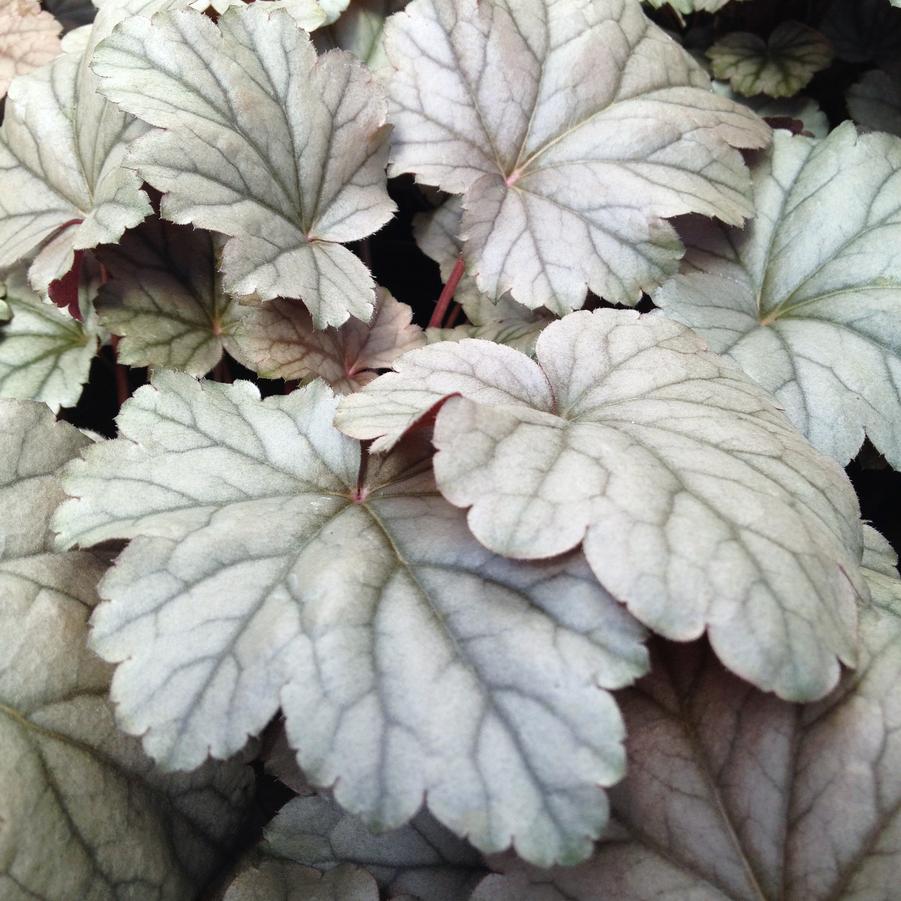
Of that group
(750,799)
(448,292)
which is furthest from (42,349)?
(750,799)

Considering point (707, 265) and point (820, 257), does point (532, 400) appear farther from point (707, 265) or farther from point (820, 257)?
point (820, 257)

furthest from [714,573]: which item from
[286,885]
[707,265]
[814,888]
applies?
[707,265]

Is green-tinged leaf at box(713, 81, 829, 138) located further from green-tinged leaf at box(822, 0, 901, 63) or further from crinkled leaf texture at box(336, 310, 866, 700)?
crinkled leaf texture at box(336, 310, 866, 700)

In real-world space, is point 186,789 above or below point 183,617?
below

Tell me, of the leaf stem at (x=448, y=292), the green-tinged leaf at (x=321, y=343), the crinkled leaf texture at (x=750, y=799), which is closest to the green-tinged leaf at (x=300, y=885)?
the crinkled leaf texture at (x=750, y=799)

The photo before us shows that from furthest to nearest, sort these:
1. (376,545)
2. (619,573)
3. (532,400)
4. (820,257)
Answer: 1. (820,257)
2. (532,400)
3. (376,545)
4. (619,573)

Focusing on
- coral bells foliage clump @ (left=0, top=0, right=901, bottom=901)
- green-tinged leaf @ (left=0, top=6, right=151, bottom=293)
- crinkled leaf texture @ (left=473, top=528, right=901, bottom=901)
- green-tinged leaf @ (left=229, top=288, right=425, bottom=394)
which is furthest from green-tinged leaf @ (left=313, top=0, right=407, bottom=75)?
crinkled leaf texture @ (left=473, top=528, right=901, bottom=901)

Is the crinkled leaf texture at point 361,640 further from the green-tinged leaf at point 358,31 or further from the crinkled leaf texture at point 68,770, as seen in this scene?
the green-tinged leaf at point 358,31
